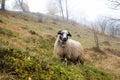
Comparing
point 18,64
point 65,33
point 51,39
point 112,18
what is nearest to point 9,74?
point 18,64

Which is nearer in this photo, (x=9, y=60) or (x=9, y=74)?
(x=9, y=74)

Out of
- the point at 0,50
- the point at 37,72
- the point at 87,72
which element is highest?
the point at 0,50

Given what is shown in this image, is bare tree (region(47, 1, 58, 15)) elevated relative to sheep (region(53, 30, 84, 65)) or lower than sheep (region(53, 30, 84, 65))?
elevated

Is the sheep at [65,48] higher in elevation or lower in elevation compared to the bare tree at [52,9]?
lower

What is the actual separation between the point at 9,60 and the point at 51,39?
17.4 meters

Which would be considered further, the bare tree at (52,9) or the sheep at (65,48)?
the bare tree at (52,9)

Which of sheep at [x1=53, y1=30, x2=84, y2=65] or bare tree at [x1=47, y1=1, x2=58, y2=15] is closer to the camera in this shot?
sheep at [x1=53, y1=30, x2=84, y2=65]

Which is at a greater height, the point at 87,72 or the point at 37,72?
the point at 37,72

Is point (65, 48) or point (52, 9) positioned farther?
point (52, 9)

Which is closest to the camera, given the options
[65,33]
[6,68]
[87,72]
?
[6,68]

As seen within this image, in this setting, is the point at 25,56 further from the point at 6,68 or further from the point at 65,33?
the point at 65,33

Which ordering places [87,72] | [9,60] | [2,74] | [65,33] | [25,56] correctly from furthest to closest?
[65,33] < [87,72] < [25,56] < [9,60] < [2,74]

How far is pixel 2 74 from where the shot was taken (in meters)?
6.62

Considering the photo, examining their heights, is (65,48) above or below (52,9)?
below
